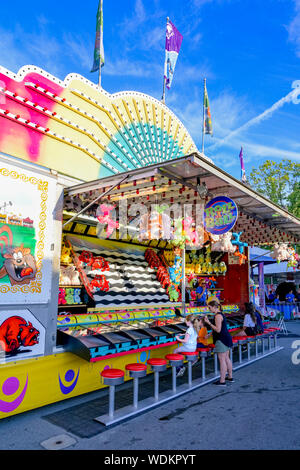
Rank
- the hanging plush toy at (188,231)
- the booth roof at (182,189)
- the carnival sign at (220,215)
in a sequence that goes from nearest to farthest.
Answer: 1. the booth roof at (182,189)
2. the carnival sign at (220,215)
3. the hanging plush toy at (188,231)

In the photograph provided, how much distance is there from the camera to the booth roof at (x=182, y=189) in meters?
4.82

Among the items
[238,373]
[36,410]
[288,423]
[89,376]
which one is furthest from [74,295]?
[288,423]

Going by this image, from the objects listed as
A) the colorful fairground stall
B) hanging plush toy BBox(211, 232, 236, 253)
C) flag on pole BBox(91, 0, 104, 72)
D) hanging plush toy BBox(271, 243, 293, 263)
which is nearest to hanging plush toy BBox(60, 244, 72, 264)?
the colorful fairground stall

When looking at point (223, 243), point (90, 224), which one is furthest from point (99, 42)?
point (223, 243)

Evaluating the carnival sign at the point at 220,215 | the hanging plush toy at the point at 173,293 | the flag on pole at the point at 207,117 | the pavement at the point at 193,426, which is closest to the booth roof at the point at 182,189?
the carnival sign at the point at 220,215

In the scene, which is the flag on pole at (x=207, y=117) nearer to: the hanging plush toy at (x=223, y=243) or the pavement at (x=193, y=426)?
the hanging plush toy at (x=223, y=243)

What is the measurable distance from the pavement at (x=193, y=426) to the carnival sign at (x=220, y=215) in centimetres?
276

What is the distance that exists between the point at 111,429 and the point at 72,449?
Result: 62cm

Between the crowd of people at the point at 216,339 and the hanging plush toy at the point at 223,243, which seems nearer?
the crowd of people at the point at 216,339

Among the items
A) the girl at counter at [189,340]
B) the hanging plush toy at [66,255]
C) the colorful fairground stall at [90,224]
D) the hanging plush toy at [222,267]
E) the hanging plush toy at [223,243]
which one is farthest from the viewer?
the hanging plush toy at [222,267]

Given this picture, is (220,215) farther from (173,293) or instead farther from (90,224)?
(173,293)

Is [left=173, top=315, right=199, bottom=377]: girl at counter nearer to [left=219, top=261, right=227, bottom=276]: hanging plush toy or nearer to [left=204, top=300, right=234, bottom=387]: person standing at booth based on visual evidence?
[left=204, top=300, right=234, bottom=387]: person standing at booth

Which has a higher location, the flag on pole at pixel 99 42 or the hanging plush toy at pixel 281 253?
the flag on pole at pixel 99 42

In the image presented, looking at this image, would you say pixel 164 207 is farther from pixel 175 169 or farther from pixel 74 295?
pixel 74 295
